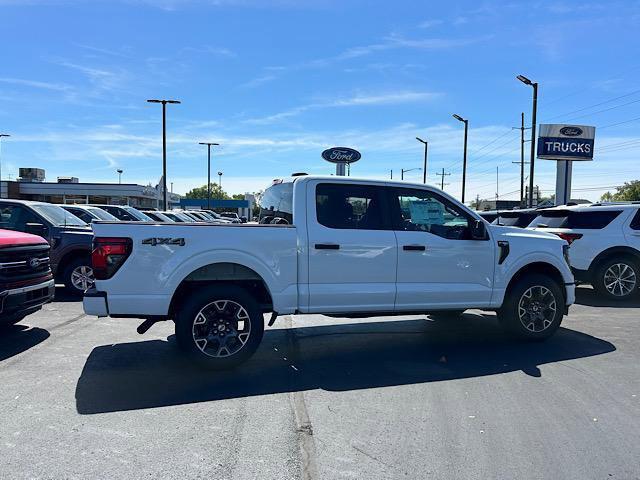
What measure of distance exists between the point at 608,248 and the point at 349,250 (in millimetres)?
6916

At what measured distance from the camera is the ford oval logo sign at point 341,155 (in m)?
19.0

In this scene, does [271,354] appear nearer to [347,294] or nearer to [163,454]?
[347,294]

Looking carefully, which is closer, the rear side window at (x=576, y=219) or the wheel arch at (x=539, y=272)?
the wheel arch at (x=539, y=272)

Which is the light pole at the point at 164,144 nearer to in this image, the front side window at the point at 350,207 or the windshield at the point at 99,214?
the windshield at the point at 99,214

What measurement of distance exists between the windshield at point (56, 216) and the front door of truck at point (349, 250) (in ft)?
21.8

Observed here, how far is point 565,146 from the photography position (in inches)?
1083

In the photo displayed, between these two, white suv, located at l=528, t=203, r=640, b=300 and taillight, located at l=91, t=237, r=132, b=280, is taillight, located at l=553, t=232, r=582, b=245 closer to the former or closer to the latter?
white suv, located at l=528, t=203, r=640, b=300

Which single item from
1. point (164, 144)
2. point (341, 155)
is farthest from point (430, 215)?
point (164, 144)

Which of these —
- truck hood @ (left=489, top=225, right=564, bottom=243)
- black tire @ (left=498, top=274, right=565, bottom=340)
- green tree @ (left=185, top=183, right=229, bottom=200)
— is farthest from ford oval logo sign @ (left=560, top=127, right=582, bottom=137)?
green tree @ (left=185, top=183, right=229, bottom=200)

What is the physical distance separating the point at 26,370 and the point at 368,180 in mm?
4238

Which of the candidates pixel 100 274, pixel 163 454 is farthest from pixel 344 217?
pixel 163 454

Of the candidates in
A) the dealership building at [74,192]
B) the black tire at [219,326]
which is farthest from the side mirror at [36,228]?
the dealership building at [74,192]

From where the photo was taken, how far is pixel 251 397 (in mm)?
4770

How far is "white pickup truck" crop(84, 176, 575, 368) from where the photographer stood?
5285mm
